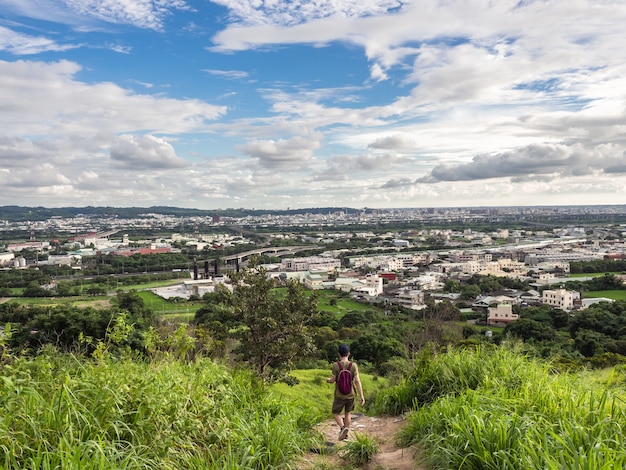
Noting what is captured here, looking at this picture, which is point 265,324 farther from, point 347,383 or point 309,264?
point 309,264

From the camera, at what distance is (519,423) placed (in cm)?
308

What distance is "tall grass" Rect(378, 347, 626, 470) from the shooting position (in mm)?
2586

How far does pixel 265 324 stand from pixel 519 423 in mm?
3964

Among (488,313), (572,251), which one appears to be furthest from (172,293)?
(572,251)

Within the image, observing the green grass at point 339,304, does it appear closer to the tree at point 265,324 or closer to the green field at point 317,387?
the green field at point 317,387

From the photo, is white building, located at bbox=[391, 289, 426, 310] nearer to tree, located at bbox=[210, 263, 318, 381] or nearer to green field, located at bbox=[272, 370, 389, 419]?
green field, located at bbox=[272, 370, 389, 419]

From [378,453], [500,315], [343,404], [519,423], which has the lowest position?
[500,315]

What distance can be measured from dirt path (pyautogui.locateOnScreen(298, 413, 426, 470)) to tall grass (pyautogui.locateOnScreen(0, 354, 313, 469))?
185 millimetres

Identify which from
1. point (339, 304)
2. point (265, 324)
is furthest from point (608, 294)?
point (265, 324)

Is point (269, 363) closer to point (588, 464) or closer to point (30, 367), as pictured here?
point (30, 367)

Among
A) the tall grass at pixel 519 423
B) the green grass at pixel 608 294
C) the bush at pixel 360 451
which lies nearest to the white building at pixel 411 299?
the green grass at pixel 608 294

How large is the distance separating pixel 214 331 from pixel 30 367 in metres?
5.03

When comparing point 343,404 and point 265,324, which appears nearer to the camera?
point 343,404

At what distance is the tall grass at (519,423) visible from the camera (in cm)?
259
